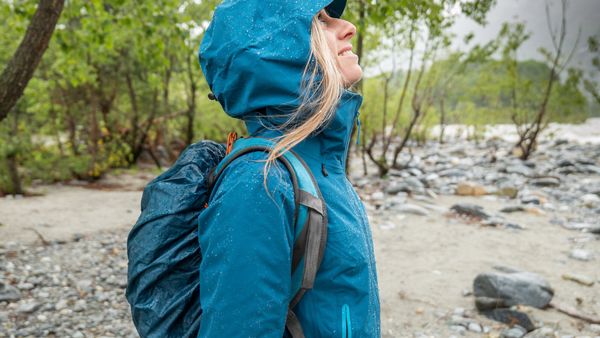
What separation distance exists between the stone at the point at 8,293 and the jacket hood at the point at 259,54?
400 centimetres

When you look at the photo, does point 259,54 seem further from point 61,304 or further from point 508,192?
point 508,192

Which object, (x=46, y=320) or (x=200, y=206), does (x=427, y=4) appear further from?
(x=46, y=320)

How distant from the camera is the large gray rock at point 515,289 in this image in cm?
425

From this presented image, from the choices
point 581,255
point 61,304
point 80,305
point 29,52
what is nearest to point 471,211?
point 581,255

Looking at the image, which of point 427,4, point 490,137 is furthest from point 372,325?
point 490,137

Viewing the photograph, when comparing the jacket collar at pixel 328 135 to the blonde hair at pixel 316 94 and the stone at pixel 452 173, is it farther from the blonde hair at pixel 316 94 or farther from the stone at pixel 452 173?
the stone at pixel 452 173

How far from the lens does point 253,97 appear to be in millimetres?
1280

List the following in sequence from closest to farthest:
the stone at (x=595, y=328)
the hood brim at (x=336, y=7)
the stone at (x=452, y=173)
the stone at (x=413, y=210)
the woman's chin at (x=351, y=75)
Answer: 1. the woman's chin at (x=351, y=75)
2. the hood brim at (x=336, y=7)
3. the stone at (x=595, y=328)
4. the stone at (x=413, y=210)
5. the stone at (x=452, y=173)

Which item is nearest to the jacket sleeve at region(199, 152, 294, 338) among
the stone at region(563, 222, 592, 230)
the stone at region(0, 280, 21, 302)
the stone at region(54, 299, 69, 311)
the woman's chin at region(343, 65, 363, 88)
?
the woman's chin at region(343, 65, 363, 88)

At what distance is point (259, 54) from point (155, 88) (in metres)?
13.2

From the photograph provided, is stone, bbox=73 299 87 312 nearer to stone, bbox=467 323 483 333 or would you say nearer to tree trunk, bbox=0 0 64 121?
tree trunk, bbox=0 0 64 121

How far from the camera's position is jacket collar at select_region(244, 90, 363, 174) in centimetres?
134

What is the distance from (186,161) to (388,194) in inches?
362

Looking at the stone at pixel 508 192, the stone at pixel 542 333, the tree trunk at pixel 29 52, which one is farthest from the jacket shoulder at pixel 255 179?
the stone at pixel 508 192
